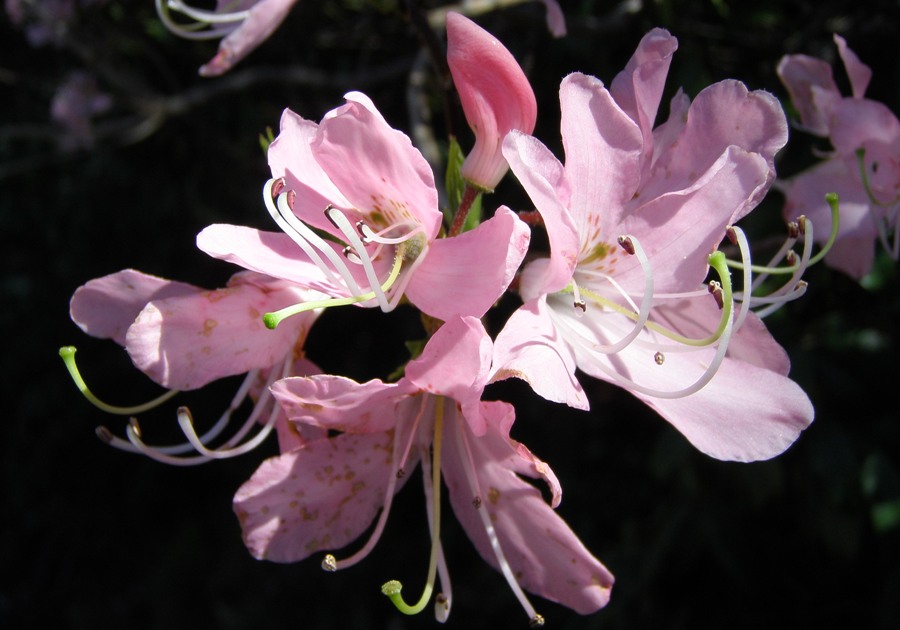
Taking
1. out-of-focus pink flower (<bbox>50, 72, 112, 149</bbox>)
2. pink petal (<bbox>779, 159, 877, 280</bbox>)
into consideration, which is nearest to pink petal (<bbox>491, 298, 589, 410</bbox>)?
pink petal (<bbox>779, 159, 877, 280</bbox>)

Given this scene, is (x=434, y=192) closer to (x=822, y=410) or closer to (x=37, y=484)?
(x=822, y=410)

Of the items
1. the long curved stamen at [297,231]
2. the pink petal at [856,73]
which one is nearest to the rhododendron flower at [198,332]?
the long curved stamen at [297,231]

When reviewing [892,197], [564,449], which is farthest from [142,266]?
[892,197]

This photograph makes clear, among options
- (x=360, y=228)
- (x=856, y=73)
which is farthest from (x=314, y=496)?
(x=856, y=73)

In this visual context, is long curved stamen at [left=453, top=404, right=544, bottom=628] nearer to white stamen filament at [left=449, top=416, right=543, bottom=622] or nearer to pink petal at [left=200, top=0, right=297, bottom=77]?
white stamen filament at [left=449, top=416, right=543, bottom=622]

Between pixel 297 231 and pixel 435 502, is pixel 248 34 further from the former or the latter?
pixel 435 502

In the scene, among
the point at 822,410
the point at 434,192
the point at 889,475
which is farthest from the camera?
Answer: the point at 822,410
